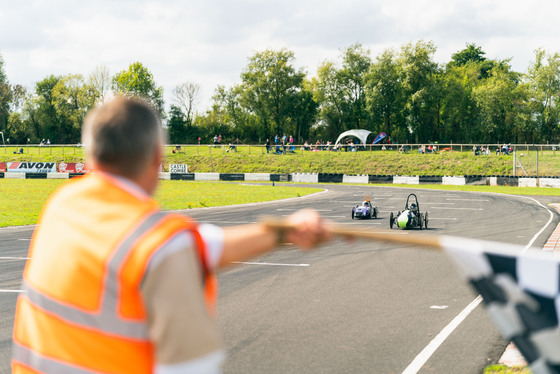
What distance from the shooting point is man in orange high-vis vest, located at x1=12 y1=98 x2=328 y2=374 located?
58.5 inches

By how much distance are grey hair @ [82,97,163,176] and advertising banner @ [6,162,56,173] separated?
47472 millimetres

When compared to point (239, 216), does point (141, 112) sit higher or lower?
higher

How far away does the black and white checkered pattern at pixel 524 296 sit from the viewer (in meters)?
1.99

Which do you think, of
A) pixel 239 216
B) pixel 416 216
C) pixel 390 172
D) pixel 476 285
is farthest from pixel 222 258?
pixel 390 172

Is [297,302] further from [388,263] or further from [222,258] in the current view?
[222,258]

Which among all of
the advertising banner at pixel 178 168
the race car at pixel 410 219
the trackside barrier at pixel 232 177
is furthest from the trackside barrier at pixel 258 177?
the race car at pixel 410 219

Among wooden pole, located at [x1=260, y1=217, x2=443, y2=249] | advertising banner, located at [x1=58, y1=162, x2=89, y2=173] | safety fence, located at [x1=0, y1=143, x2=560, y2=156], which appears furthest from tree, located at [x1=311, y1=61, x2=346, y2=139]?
wooden pole, located at [x1=260, y1=217, x2=443, y2=249]

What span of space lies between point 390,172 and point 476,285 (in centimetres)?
4816

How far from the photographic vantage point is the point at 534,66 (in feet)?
258

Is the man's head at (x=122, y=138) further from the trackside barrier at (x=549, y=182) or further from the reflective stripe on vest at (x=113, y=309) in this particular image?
the trackside barrier at (x=549, y=182)

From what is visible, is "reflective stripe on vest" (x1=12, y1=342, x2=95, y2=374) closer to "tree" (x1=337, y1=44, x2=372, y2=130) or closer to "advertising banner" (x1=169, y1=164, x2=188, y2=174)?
"advertising banner" (x1=169, y1=164, x2=188, y2=174)

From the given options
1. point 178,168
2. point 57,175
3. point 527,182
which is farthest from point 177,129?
point 527,182

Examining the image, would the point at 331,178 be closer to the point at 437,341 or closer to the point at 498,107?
the point at 437,341

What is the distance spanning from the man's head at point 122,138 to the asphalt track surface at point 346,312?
3.66 metres
